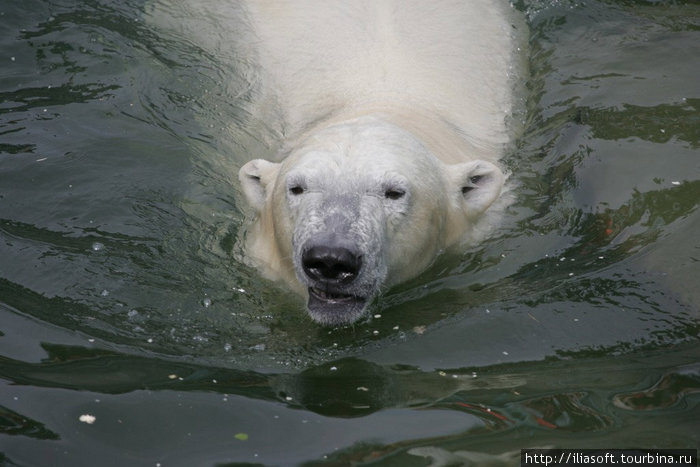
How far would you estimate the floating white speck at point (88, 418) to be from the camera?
3.20 metres

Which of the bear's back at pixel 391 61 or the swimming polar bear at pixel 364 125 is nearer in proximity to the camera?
the swimming polar bear at pixel 364 125

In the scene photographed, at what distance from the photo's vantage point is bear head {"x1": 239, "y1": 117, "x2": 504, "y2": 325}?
394 centimetres

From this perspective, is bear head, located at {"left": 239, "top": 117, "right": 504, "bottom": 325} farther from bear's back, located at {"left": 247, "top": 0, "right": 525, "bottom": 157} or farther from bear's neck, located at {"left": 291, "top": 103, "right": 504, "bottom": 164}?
bear's back, located at {"left": 247, "top": 0, "right": 525, "bottom": 157}

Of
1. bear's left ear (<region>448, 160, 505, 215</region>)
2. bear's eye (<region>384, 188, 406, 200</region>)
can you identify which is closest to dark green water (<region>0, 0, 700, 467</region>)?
bear's left ear (<region>448, 160, 505, 215</region>)

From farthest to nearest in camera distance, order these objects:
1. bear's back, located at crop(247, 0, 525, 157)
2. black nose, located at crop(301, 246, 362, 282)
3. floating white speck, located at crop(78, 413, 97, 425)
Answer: bear's back, located at crop(247, 0, 525, 157), black nose, located at crop(301, 246, 362, 282), floating white speck, located at crop(78, 413, 97, 425)

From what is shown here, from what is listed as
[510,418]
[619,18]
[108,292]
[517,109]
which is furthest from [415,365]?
[619,18]

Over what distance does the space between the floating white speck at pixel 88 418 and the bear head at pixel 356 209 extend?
115cm

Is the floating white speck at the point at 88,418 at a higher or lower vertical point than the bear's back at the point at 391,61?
lower

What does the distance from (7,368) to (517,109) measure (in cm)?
391

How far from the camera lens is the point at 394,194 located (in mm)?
4293

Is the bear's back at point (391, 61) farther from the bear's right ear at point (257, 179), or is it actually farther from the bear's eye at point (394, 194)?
the bear's eye at point (394, 194)

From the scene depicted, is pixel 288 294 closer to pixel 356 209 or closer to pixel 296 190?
pixel 296 190

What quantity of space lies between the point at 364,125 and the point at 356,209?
2.64 feet

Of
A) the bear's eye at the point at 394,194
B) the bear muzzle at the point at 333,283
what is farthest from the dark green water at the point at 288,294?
the bear's eye at the point at 394,194
